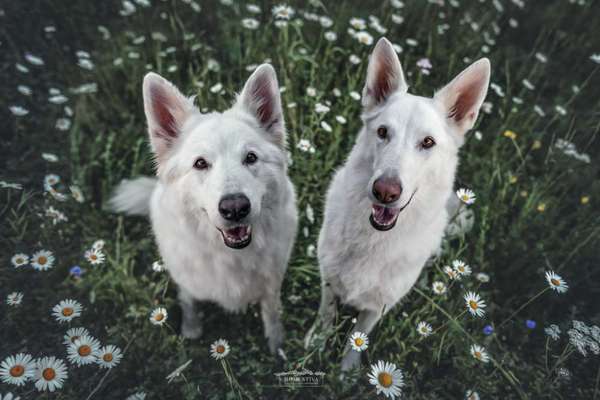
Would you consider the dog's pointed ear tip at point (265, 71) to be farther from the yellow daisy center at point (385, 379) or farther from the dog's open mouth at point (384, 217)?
the yellow daisy center at point (385, 379)

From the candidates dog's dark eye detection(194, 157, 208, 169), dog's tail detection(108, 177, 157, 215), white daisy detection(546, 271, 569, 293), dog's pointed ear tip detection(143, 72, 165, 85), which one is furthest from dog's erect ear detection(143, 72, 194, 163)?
white daisy detection(546, 271, 569, 293)

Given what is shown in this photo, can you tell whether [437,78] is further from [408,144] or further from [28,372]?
[28,372]

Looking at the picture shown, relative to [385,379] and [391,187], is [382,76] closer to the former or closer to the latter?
[391,187]

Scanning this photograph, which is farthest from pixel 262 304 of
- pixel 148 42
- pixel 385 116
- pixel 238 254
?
pixel 148 42

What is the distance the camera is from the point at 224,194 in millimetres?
1726

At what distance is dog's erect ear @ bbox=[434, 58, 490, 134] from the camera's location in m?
1.83

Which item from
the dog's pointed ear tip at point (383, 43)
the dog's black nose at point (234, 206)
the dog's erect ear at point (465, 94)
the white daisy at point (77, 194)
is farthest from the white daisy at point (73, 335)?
the dog's erect ear at point (465, 94)

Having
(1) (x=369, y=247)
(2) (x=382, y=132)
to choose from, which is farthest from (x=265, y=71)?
(1) (x=369, y=247)

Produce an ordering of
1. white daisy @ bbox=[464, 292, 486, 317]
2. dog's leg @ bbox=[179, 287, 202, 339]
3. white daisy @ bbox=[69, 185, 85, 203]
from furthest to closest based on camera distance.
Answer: white daisy @ bbox=[69, 185, 85, 203], dog's leg @ bbox=[179, 287, 202, 339], white daisy @ bbox=[464, 292, 486, 317]

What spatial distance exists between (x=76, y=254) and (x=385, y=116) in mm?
2348

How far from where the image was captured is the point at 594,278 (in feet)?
9.53

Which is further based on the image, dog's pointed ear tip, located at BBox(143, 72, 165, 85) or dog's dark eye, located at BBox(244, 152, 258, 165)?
dog's dark eye, located at BBox(244, 152, 258, 165)

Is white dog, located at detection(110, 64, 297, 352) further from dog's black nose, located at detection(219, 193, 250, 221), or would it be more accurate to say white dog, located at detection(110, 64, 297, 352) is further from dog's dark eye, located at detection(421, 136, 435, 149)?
dog's dark eye, located at detection(421, 136, 435, 149)

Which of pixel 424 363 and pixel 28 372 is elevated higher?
pixel 28 372
